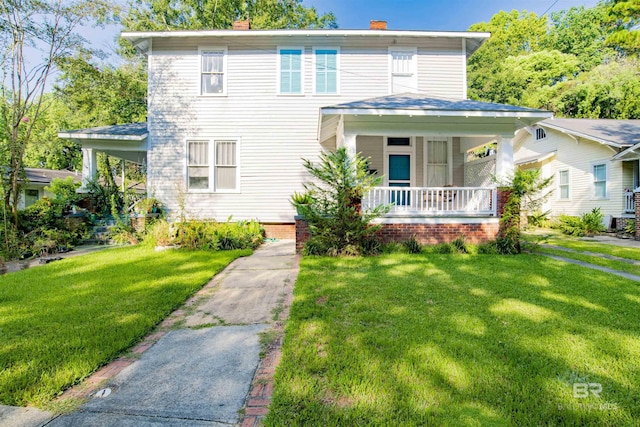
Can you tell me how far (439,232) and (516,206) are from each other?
1.75 m

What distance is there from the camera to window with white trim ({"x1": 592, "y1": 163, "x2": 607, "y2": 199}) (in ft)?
42.3

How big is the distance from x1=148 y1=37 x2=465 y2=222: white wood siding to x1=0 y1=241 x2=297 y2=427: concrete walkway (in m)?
6.67

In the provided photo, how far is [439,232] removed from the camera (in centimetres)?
780

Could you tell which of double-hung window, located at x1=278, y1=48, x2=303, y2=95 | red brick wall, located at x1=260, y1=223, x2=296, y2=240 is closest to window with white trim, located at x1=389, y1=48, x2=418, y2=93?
double-hung window, located at x1=278, y1=48, x2=303, y2=95

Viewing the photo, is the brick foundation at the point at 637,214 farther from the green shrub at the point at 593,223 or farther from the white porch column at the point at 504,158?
the white porch column at the point at 504,158

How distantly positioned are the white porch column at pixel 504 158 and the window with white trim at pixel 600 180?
828 centimetres

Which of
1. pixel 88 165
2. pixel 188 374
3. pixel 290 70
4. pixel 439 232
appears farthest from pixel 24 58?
pixel 439 232

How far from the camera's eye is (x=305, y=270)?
18.6 feet

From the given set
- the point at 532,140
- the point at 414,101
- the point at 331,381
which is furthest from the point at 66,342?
the point at 532,140

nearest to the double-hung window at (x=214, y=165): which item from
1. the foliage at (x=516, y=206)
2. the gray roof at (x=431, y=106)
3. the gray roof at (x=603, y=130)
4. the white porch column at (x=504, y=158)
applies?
the gray roof at (x=431, y=106)

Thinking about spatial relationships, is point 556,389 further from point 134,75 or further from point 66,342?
point 134,75

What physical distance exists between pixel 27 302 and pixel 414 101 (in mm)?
8636

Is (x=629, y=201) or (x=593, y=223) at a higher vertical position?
(x=629, y=201)

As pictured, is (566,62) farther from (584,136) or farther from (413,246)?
(413,246)
